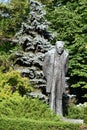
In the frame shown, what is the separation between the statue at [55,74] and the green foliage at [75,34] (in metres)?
10.3

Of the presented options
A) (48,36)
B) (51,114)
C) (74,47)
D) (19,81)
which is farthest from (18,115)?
(74,47)

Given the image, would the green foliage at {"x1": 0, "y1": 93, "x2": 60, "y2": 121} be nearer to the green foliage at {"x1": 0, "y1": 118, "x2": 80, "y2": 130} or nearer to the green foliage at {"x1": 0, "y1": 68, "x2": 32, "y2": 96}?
the green foliage at {"x1": 0, "y1": 118, "x2": 80, "y2": 130}

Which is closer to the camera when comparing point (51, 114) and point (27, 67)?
point (51, 114)

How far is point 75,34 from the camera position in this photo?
26641 millimetres

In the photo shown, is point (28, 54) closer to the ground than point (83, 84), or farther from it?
farther from it

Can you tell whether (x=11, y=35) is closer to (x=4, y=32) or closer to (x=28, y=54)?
(x=4, y=32)

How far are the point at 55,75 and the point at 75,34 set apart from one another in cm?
1163

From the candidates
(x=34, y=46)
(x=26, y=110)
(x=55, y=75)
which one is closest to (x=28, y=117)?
(x=26, y=110)

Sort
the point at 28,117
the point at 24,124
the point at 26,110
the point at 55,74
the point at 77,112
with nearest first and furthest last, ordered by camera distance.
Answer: the point at 24,124, the point at 28,117, the point at 26,110, the point at 55,74, the point at 77,112

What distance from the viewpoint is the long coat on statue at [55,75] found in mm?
15180

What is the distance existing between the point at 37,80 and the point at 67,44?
32.1ft

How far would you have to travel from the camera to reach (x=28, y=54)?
58.7 feet

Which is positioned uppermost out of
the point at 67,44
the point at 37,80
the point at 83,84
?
the point at 37,80

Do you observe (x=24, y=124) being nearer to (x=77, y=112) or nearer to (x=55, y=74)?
(x=55, y=74)
